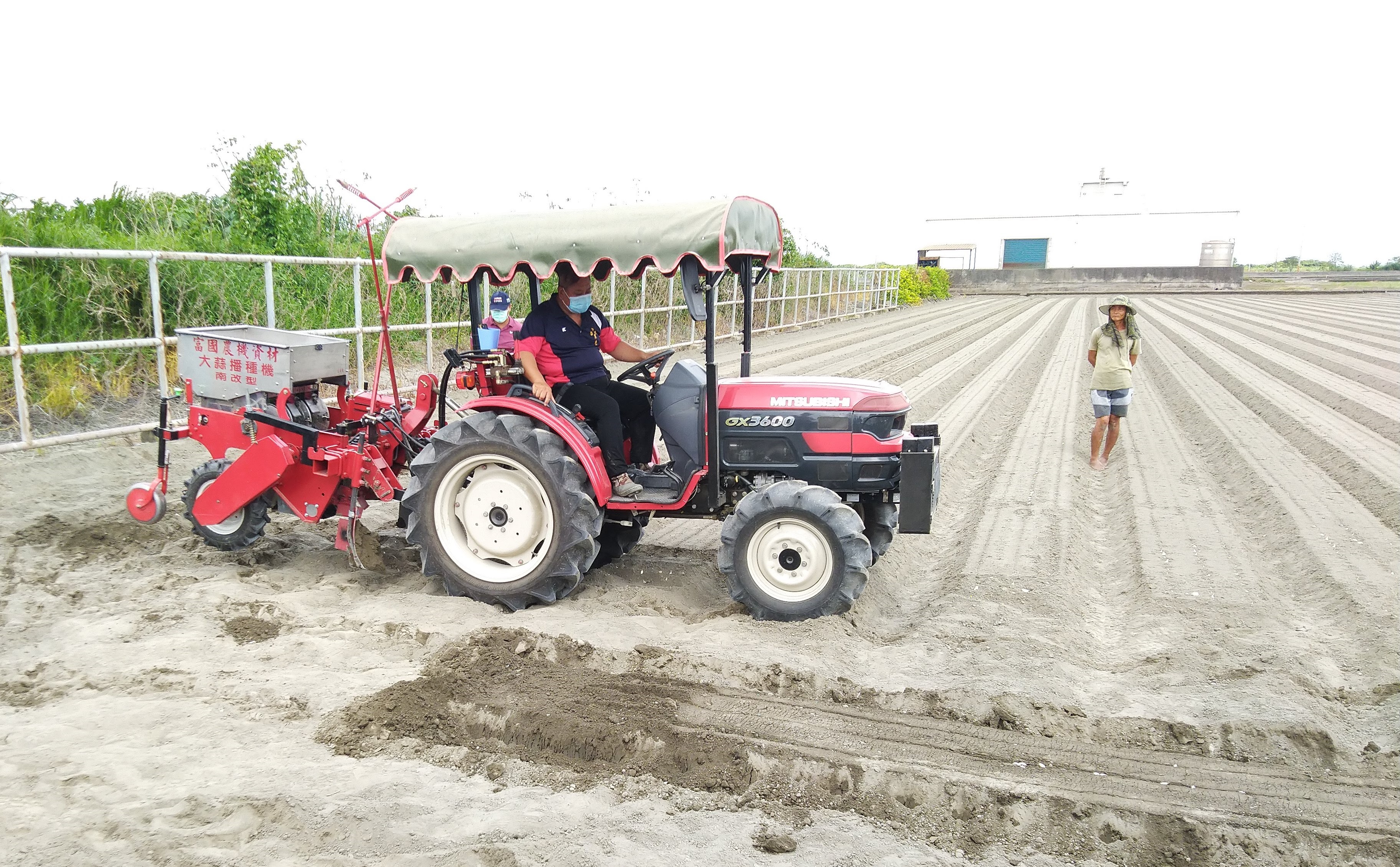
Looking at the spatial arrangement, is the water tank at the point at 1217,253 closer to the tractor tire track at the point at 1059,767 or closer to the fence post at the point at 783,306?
the fence post at the point at 783,306

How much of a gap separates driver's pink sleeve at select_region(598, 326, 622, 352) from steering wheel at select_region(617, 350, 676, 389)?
170 millimetres

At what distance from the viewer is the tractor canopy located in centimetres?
431

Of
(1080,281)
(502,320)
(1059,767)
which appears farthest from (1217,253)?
(1059,767)

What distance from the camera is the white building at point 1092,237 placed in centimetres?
5225

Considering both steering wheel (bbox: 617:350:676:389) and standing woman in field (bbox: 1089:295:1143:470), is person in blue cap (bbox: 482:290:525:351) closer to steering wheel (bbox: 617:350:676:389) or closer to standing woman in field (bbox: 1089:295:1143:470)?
steering wheel (bbox: 617:350:676:389)

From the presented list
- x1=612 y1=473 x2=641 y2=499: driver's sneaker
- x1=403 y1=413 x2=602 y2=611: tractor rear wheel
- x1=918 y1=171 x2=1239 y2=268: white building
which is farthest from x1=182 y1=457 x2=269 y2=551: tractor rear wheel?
x1=918 y1=171 x2=1239 y2=268: white building

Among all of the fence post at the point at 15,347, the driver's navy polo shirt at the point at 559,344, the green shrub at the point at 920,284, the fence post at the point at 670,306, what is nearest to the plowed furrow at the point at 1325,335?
the green shrub at the point at 920,284

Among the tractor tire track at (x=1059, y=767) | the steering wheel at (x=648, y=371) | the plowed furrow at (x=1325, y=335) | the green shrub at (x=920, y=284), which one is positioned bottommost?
the tractor tire track at (x=1059, y=767)

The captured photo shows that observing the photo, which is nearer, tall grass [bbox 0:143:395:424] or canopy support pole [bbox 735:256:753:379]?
canopy support pole [bbox 735:256:753:379]

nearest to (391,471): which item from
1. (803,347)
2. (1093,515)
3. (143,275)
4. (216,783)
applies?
(216,783)

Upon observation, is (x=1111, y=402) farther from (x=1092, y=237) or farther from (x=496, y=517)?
(x=1092, y=237)

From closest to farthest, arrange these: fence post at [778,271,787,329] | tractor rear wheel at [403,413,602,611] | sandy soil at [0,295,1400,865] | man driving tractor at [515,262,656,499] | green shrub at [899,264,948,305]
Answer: sandy soil at [0,295,1400,865] → tractor rear wheel at [403,413,602,611] → man driving tractor at [515,262,656,499] → fence post at [778,271,787,329] → green shrub at [899,264,948,305]

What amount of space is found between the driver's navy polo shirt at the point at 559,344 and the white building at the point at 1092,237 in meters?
49.8

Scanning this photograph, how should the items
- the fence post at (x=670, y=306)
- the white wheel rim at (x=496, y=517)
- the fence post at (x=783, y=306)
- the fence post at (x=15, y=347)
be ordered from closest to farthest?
the white wheel rim at (x=496, y=517), the fence post at (x=15, y=347), the fence post at (x=670, y=306), the fence post at (x=783, y=306)
